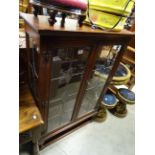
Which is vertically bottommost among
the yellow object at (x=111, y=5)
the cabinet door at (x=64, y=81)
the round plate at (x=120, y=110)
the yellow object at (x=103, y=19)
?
the round plate at (x=120, y=110)

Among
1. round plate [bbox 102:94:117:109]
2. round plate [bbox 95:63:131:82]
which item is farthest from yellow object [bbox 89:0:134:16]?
round plate [bbox 102:94:117:109]

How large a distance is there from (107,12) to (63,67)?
1.44ft

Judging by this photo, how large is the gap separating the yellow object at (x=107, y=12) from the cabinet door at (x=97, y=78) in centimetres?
24

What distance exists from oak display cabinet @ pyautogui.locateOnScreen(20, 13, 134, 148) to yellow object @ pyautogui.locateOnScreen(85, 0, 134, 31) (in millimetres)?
71

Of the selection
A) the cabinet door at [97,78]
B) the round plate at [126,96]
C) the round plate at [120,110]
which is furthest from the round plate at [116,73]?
the round plate at [120,110]

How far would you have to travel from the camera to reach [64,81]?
44.8 inches

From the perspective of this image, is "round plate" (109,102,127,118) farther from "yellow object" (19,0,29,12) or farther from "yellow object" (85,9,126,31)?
"yellow object" (19,0,29,12)

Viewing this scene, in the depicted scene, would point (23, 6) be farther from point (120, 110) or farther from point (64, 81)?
point (120, 110)

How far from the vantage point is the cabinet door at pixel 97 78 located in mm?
1213

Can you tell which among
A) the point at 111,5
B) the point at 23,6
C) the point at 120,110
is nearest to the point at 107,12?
the point at 111,5

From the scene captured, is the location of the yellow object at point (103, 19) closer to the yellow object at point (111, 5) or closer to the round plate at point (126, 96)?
the yellow object at point (111, 5)
